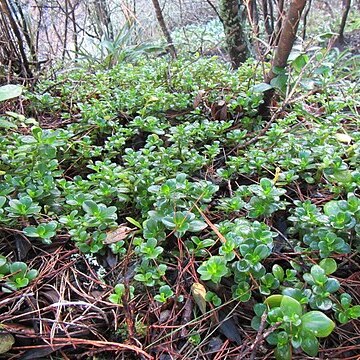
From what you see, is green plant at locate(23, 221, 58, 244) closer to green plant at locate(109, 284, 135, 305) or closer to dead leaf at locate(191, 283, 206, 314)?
green plant at locate(109, 284, 135, 305)

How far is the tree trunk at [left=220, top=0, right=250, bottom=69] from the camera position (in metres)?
2.64

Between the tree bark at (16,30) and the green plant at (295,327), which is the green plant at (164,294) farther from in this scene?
the tree bark at (16,30)

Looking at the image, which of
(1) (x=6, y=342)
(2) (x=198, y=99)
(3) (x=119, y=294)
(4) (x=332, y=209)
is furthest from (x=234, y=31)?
(1) (x=6, y=342)

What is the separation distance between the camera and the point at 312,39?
1688 millimetres

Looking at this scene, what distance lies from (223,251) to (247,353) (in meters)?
0.23

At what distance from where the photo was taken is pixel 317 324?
742 millimetres

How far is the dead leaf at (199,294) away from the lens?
0.86 m

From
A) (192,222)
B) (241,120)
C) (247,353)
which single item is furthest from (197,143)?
(247,353)

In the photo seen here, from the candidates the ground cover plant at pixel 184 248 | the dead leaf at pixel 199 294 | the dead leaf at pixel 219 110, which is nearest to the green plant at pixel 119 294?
the ground cover plant at pixel 184 248

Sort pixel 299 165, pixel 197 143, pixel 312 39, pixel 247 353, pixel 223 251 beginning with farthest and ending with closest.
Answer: pixel 312 39 → pixel 197 143 → pixel 299 165 → pixel 223 251 → pixel 247 353

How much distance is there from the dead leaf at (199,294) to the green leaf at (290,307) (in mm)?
187

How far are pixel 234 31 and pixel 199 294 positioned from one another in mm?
2301

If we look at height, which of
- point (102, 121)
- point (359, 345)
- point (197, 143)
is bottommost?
point (359, 345)

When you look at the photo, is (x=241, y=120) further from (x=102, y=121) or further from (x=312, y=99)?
(x=102, y=121)
